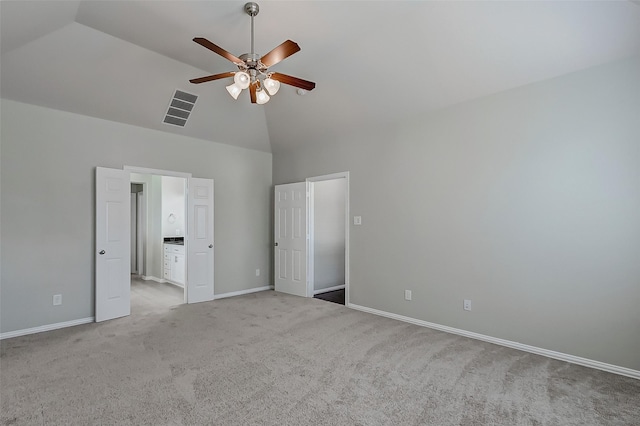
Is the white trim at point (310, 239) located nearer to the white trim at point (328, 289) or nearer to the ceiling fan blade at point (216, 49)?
the white trim at point (328, 289)

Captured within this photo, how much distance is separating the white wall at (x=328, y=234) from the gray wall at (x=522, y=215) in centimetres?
158

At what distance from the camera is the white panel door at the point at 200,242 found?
17.1 ft

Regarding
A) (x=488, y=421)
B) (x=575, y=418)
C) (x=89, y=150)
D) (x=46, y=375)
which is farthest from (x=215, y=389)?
(x=89, y=150)

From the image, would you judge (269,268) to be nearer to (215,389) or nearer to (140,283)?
(140,283)

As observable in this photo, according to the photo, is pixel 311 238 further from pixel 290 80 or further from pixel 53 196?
pixel 53 196

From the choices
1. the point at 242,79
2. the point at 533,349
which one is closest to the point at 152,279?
the point at 242,79

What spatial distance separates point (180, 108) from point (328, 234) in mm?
3433

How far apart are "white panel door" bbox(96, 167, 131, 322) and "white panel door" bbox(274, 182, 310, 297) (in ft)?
8.15

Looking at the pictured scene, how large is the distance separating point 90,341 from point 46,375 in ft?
2.66

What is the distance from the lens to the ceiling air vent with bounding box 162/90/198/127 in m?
4.53

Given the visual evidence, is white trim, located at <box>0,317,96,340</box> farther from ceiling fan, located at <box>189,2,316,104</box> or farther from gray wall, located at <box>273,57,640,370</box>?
gray wall, located at <box>273,57,640,370</box>

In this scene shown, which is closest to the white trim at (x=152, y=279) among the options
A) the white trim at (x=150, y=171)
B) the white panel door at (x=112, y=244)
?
the white panel door at (x=112, y=244)

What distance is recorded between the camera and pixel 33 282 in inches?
153

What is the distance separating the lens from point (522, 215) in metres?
3.35
